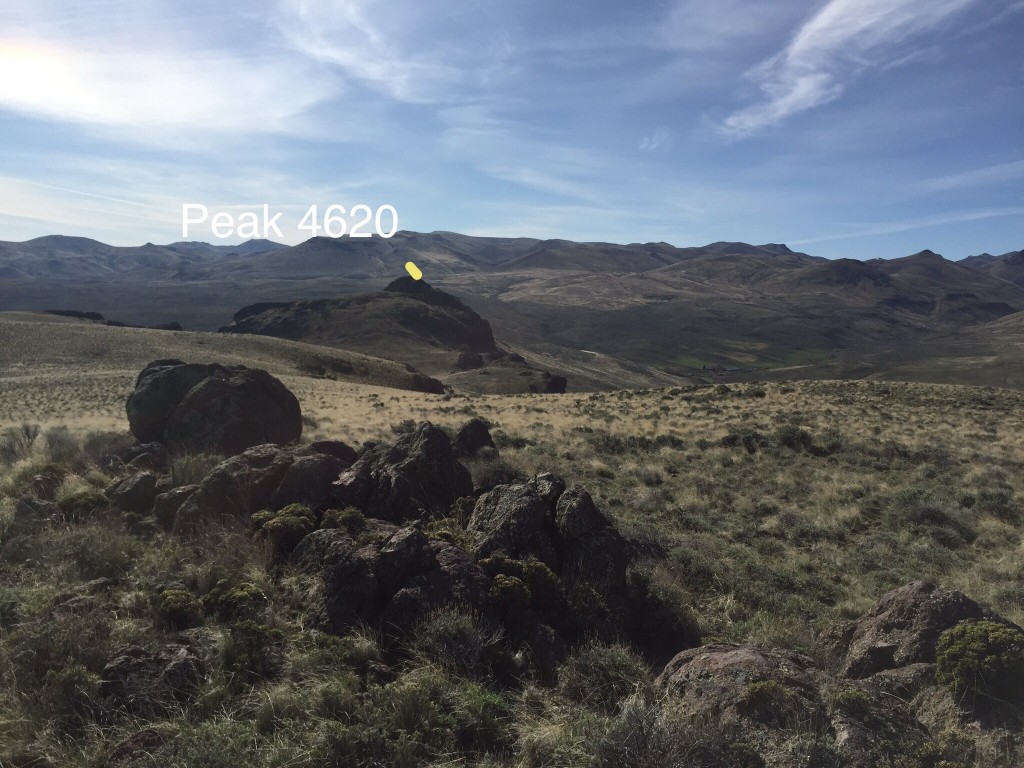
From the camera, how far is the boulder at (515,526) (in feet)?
22.4

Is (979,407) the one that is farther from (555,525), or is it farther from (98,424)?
(98,424)

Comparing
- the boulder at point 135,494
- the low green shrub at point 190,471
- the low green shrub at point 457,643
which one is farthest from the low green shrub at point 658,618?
Answer: the boulder at point 135,494

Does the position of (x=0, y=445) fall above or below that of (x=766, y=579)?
above

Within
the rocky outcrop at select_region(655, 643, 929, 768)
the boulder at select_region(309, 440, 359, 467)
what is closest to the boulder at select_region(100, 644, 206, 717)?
the rocky outcrop at select_region(655, 643, 929, 768)

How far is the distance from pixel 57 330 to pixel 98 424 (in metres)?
54.5

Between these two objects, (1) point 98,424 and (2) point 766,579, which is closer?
(2) point 766,579

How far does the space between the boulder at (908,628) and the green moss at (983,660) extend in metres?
0.21

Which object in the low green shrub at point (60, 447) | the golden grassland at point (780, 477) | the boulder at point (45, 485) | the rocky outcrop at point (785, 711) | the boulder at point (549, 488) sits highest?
the boulder at point (549, 488)

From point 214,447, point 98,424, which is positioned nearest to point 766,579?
point 214,447

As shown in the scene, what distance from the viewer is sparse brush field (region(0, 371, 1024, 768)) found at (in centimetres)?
411

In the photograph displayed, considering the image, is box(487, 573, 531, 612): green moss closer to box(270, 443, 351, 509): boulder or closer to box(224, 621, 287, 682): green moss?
box(224, 621, 287, 682): green moss

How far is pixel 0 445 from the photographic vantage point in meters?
12.2

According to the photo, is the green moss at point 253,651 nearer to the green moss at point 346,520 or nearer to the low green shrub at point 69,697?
the low green shrub at point 69,697

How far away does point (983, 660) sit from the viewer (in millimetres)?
4586
